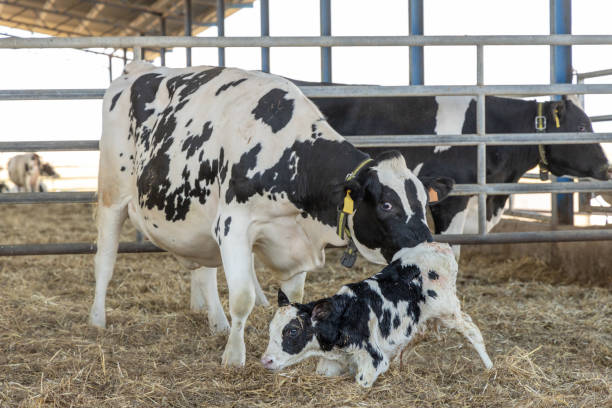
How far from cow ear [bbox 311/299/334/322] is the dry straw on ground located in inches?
10.0

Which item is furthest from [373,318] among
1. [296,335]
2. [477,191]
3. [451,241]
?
[477,191]

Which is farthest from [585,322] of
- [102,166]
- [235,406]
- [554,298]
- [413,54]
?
[413,54]

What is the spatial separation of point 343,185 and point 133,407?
1.26 metres

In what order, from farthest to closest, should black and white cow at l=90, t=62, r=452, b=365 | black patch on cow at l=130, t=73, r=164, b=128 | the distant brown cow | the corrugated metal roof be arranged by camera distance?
the corrugated metal roof → the distant brown cow → black patch on cow at l=130, t=73, r=164, b=128 → black and white cow at l=90, t=62, r=452, b=365

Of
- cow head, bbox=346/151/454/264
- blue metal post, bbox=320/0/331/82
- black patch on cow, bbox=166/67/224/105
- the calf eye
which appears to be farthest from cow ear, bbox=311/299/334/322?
blue metal post, bbox=320/0/331/82

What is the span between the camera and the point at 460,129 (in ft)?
18.3

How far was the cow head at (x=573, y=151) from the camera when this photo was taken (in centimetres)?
569

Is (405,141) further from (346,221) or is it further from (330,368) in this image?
(330,368)

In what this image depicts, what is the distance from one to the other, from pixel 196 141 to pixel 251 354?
119 cm

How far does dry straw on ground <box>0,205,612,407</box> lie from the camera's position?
2.94m

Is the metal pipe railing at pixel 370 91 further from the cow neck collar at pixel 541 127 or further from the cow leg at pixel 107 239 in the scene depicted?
the cow leg at pixel 107 239

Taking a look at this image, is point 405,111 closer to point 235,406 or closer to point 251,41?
point 251,41

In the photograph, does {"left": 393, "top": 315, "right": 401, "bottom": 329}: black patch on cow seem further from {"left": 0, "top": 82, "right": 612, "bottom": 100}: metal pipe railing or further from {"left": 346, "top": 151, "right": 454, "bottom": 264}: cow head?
{"left": 0, "top": 82, "right": 612, "bottom": 100}: metal pipe railing

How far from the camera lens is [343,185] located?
3172 millimetres
